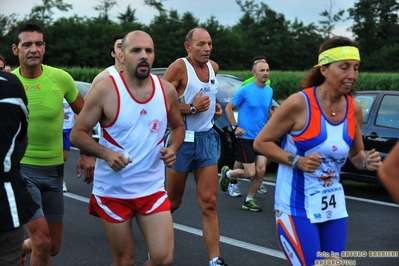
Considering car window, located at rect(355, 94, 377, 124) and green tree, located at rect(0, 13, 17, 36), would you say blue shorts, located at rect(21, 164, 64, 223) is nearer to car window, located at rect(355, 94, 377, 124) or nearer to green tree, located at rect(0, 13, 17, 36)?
car window, located at rect(355, 94, 377, 124)

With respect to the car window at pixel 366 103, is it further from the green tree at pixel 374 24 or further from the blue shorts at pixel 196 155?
the green tree at pixel 374 24

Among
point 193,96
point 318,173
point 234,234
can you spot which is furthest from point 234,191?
point 318,173

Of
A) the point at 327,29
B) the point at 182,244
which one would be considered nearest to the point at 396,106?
the point at 182,244

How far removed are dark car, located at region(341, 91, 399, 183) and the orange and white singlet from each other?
214 inches

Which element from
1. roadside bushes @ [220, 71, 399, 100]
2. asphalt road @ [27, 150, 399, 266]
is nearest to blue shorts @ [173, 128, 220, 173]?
asphalt road @ [27, 150, 399, 266]

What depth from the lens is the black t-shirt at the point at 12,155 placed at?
3076 mm

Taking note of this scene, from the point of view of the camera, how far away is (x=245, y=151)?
361 inches

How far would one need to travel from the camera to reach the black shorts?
30.0 ft

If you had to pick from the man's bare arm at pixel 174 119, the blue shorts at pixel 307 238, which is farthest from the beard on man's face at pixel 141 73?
the blue shorts at pixel 307 238

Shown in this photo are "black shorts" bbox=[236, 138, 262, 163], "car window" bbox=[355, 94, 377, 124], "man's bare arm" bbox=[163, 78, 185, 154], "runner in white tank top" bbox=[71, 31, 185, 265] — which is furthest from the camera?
"car window" bbox=[355, 94, 377, 124]

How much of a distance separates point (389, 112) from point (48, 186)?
237 inches

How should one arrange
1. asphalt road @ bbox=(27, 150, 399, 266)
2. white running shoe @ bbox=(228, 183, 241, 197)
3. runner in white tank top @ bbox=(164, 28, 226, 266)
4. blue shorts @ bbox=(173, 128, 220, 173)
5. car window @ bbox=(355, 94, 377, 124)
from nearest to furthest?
runner in white tank top @ bbox=(164, 28, 226, 266) → blue shorts @ bbox=(173, 128, 220, 173) → asphalt road @ bbox=(27, 150, 399, 266) → car window @ bbox=(355, 94, 377, 124) → white running shoe @ bbox=(228, 183, 241, 197)

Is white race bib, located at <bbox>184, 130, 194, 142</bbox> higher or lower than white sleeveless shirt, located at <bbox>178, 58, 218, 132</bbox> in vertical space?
lower

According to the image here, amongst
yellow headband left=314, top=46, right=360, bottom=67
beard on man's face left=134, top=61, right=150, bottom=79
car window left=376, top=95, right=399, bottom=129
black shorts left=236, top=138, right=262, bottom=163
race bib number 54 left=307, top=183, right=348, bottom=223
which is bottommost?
black shorts left=236, top=138, right=262, bottom=163
